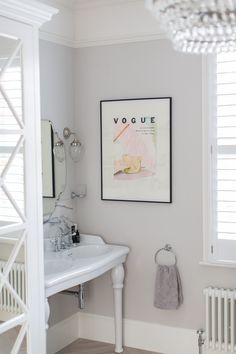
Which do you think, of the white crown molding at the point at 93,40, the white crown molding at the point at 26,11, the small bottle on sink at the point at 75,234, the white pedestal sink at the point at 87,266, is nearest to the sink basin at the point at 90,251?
the white pedestal sink at the point at 87,266

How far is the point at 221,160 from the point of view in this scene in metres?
3.66

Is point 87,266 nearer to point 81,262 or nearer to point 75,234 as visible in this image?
point 81,262

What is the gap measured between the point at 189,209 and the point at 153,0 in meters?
2.39

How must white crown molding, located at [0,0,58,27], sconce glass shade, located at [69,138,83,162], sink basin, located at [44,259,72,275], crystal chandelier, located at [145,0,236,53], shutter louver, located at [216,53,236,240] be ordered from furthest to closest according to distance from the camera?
1. sconce glass shade, located at [69,138,83,162]
2. shutter louver, located at [216,53,236,240]
3. sink basin, located at [44,259,72,275]
4. white crown molding, located at [0,0,58,27]
5. crystal chandelier, located at [145,0,236,53]

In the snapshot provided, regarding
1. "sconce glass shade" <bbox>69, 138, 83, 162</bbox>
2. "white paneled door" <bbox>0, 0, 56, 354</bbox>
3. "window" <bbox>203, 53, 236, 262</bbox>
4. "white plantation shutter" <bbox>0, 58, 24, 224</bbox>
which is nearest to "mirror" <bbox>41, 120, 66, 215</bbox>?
"sconce glass shade" <bbox>69, 138, 83, 162</bbox>

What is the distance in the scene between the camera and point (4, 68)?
2611 mm

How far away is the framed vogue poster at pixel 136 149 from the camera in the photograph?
152 inches

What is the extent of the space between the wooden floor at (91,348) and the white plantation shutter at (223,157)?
105 cm

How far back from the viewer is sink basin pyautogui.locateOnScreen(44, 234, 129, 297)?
3.23m

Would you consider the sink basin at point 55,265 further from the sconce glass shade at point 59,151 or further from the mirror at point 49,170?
the sconce glass shade at point 59,151

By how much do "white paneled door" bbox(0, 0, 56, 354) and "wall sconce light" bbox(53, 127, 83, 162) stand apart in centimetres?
106

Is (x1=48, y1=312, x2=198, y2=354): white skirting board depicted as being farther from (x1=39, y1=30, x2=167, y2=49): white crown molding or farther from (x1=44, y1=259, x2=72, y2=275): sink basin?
(x1=39, y1=30, x2=167, y2=49): white crown molding

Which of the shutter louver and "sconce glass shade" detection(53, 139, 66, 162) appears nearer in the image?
the shutter louver

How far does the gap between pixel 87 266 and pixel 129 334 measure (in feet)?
3.20
